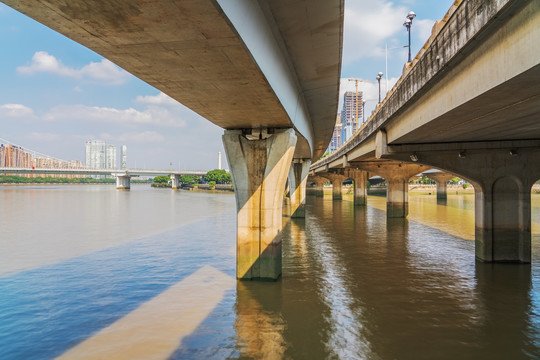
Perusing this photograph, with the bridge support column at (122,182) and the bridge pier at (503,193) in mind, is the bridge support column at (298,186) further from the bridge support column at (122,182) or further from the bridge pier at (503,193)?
the bridge support column at (122,182)

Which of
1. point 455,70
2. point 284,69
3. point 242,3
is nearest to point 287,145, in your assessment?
point 284,69

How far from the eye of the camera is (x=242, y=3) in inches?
253

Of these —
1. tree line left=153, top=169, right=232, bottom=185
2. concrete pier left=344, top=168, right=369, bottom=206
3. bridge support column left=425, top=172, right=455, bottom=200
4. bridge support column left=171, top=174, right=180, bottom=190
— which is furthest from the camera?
bridge support column left=171, top=174, right=180, bottom=190

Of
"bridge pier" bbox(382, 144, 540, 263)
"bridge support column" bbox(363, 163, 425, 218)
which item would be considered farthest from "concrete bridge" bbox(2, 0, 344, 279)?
"bridge support column" bbox(363, 163, 425, 218)

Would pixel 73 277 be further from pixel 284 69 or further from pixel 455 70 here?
pixel 455 70

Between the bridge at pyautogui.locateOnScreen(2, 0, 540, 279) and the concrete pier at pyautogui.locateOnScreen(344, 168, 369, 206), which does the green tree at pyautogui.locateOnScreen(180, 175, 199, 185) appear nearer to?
the concrete pier at pyautogui.locateOnScreen(344, 168, 369, 206)

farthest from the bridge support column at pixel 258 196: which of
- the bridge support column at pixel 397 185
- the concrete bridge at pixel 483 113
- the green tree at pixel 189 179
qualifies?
the green tree at pixel 189 179

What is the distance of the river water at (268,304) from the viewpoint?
30.3 ft

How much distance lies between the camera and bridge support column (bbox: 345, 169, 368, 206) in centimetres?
6009

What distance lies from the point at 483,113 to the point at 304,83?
683 cm

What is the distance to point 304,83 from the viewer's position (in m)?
14.4

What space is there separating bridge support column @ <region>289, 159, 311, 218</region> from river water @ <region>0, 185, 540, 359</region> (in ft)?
62.8

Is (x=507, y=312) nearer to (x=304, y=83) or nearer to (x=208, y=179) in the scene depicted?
(x=304, y=83)

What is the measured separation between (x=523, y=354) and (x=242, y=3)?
1101 cm
